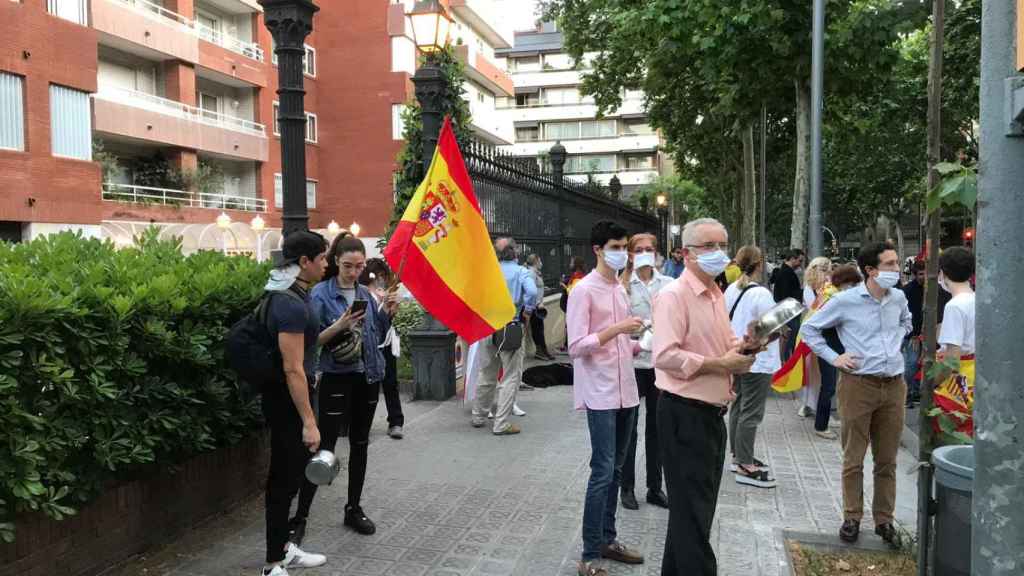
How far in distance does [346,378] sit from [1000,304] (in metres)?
3.73

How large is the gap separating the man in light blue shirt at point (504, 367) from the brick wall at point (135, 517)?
2781 millimetres

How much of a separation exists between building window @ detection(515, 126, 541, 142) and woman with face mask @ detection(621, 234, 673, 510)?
75.7 metres

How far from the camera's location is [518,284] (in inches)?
365

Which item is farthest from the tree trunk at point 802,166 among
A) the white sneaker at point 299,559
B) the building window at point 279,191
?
the building window at point 279,191

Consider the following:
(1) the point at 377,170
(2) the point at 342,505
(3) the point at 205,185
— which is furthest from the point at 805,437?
(1) the point at 377,170

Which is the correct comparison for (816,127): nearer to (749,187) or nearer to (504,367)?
(504,367)

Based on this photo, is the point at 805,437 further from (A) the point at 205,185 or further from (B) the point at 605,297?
(A) the point at 205,185

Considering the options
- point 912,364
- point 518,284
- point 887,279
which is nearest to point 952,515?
point 887,279

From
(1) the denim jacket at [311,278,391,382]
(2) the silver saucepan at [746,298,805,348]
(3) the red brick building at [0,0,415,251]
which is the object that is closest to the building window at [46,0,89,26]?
(3) the red brick building at [0,0,415,251]

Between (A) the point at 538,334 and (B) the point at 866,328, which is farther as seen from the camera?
(A) the point at 538,334

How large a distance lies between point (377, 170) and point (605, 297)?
3302 centimetres

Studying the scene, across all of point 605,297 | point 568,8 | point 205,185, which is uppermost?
point 568,8

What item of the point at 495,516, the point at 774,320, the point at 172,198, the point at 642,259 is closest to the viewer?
the point at 774,320

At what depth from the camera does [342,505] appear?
19.5ft
